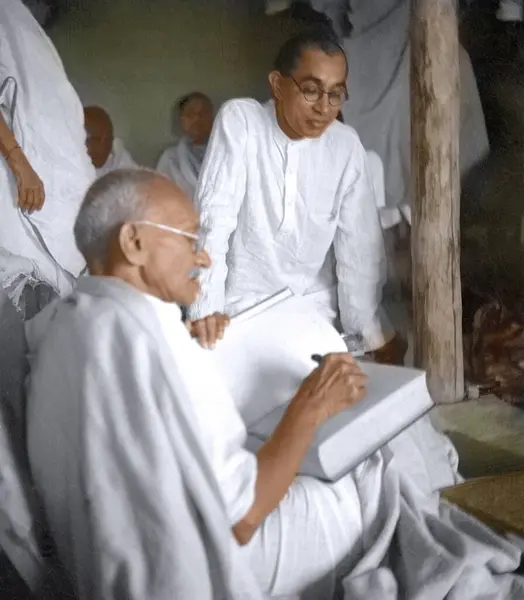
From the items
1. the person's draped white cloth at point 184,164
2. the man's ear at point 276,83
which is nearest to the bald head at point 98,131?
the person's draped white cloth at point 184,164

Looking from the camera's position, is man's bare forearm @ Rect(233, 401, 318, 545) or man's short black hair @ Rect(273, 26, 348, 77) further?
man's short black hair @ Rect(273, 26, 348, 77)

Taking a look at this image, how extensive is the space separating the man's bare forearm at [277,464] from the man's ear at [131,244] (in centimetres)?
40

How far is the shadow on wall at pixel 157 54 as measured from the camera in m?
1.34

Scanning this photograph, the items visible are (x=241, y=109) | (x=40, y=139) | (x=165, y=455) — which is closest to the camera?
(x=165, y=455)

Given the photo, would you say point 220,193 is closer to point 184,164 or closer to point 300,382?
point 184,164

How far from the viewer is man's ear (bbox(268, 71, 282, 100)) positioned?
4.75ft

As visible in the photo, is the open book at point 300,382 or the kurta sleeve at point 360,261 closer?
the open book at point 300,382


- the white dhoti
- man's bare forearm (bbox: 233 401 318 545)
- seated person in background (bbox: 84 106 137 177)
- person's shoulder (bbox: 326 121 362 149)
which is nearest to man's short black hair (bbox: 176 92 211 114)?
seated person in background (bbox: 84 106 137 177)

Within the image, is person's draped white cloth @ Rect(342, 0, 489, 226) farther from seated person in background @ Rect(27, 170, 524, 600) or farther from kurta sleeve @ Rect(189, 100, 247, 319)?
seated person in background @ Rect(27, 170, 524, 600)

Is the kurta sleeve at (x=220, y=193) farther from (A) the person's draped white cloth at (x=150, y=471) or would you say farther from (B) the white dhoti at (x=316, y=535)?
(B) the white dhoti at (x=316, y=535)

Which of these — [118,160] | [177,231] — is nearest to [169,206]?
[177,231]

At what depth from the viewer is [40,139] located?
1.33 m

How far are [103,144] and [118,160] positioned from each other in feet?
0.19

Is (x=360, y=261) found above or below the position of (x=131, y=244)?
below
